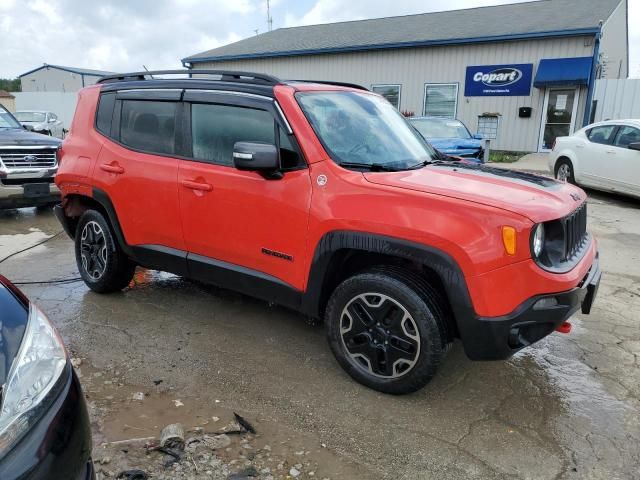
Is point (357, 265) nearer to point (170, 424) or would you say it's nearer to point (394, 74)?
point (170, 424)

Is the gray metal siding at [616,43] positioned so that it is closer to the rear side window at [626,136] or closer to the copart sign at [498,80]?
the copart sign at [498,80]

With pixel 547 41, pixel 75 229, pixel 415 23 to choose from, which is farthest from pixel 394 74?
pixel 75 229

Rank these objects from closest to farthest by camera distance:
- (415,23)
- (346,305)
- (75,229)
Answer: (346,305)
(75,229)
(415,23)

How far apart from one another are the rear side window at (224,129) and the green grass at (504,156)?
566 inches

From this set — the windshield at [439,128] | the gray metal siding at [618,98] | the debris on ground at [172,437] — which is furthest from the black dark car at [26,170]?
the gray metal siding at [618,98]

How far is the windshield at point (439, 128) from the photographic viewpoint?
11.9 metres

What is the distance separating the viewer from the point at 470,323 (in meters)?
2.78

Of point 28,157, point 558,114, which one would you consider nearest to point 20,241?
point 28,157

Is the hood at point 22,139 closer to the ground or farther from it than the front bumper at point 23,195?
farther from it

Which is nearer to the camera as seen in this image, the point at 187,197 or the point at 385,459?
the point at 385,459

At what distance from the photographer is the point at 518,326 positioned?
2742 mm

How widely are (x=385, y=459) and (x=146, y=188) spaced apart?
2.67m

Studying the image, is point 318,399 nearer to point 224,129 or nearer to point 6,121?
point 224,129

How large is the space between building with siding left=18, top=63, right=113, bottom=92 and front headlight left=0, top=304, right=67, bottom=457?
162 ft
